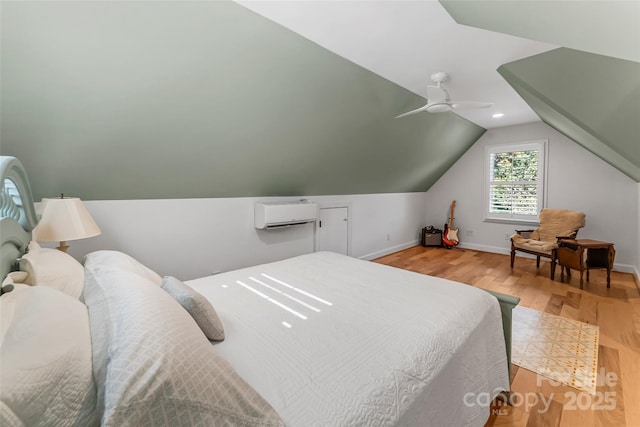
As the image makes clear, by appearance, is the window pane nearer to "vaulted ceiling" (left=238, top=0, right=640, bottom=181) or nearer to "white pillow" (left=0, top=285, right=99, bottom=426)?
"vaulted ceiling" (left=238, top=0, right=640, bottom=181)

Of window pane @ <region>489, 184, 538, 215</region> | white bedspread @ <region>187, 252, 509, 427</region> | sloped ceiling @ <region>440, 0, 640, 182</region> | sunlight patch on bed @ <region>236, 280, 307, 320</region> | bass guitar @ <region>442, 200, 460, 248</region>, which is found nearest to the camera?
white bedspread @ <region>187, 252, 509, 427</region>

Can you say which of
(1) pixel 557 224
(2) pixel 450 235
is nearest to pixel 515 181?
(1) pixel 557 224

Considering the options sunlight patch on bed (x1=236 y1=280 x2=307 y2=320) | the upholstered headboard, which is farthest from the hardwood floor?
the upholstered headboard

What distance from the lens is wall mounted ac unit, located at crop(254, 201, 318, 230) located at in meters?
3.13

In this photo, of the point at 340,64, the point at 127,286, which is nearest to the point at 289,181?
the point at 340,64

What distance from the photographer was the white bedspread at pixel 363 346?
0.88 meters

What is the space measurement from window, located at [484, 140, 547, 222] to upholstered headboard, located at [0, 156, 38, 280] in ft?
20.2

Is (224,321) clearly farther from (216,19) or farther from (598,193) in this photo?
(598,193)

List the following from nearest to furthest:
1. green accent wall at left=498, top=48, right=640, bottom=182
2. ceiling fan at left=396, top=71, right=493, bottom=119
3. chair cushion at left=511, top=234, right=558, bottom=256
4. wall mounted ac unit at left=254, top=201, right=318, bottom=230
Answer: green accent wall at left=498, top=48, right=640, bottom=182
ceiling fan at left=396, top=71, right=493, bottom=119
wall mounted ac unit at left=254, top=201, right=318, bottom=230
chair cushion at left=511, top=234, right=558, bottom=256

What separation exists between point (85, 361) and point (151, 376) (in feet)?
0.72

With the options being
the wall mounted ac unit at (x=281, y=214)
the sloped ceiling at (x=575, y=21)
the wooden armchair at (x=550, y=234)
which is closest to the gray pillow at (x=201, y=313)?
the sloped ceiling at (x=575, y=21)

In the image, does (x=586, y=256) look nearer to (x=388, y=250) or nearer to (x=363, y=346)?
(x=388, y=250)

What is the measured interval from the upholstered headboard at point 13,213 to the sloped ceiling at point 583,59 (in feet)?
7.07

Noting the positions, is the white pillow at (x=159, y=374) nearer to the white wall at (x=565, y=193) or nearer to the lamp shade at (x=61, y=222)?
the lamp shade at (x=61, y=222)
